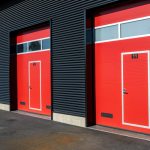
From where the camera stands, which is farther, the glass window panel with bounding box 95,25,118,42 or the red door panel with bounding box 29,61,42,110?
the red door panel with bounding box 29,61,42,110

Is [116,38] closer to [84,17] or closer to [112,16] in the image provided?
[112,16]

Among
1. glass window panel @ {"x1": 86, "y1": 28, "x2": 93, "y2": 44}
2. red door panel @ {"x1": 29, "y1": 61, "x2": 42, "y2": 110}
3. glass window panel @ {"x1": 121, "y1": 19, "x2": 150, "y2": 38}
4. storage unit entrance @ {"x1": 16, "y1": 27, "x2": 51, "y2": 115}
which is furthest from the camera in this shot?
red door panel @ {"x1": 29, "y1": 61, "x2": 42, "y2": 110}

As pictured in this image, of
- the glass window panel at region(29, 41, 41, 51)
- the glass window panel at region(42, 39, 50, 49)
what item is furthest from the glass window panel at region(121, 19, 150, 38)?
the glass window panel at region(29, 41, 41, 51)

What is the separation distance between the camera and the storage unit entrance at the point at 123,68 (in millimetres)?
8500

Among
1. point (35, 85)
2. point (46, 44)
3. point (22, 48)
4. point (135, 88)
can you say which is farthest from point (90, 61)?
point (22, 48)

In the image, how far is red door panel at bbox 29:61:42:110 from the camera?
12798 mm

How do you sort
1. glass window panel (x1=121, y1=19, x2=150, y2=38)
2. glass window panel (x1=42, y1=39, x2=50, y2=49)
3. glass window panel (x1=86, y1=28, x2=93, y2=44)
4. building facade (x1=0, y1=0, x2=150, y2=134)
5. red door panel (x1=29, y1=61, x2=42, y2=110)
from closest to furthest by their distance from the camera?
glass window panel (x1=121, y1=19, x2=150, y2=38)
building facade (x1=0, y1=0, x2=150, y2=134)
glass window panel (x1=86, y1=28, x2=93, y2=44)
glass window panel (x1=42, y1=39, x2=50, y2=49)
red door panel (x1=29, y1=61, x2=42, y2=110)

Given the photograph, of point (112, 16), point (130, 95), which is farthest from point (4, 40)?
point (130, 95)

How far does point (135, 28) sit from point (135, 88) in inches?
69.5

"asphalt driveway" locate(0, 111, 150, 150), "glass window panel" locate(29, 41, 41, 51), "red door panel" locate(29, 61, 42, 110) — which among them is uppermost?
"glass window panel" locate(29, 41, 41, 51)

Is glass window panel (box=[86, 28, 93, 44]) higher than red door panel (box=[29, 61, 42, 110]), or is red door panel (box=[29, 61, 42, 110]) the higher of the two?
glass window panel (box=[86, 28, 93, 44])

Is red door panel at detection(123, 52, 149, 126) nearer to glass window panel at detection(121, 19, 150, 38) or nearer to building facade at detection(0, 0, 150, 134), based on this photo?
building facade at detection(0, 0, 150, 134)

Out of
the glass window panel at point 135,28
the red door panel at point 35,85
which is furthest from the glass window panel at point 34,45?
the glass window panel at point 135,28

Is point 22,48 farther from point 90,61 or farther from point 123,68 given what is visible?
point 123,68
